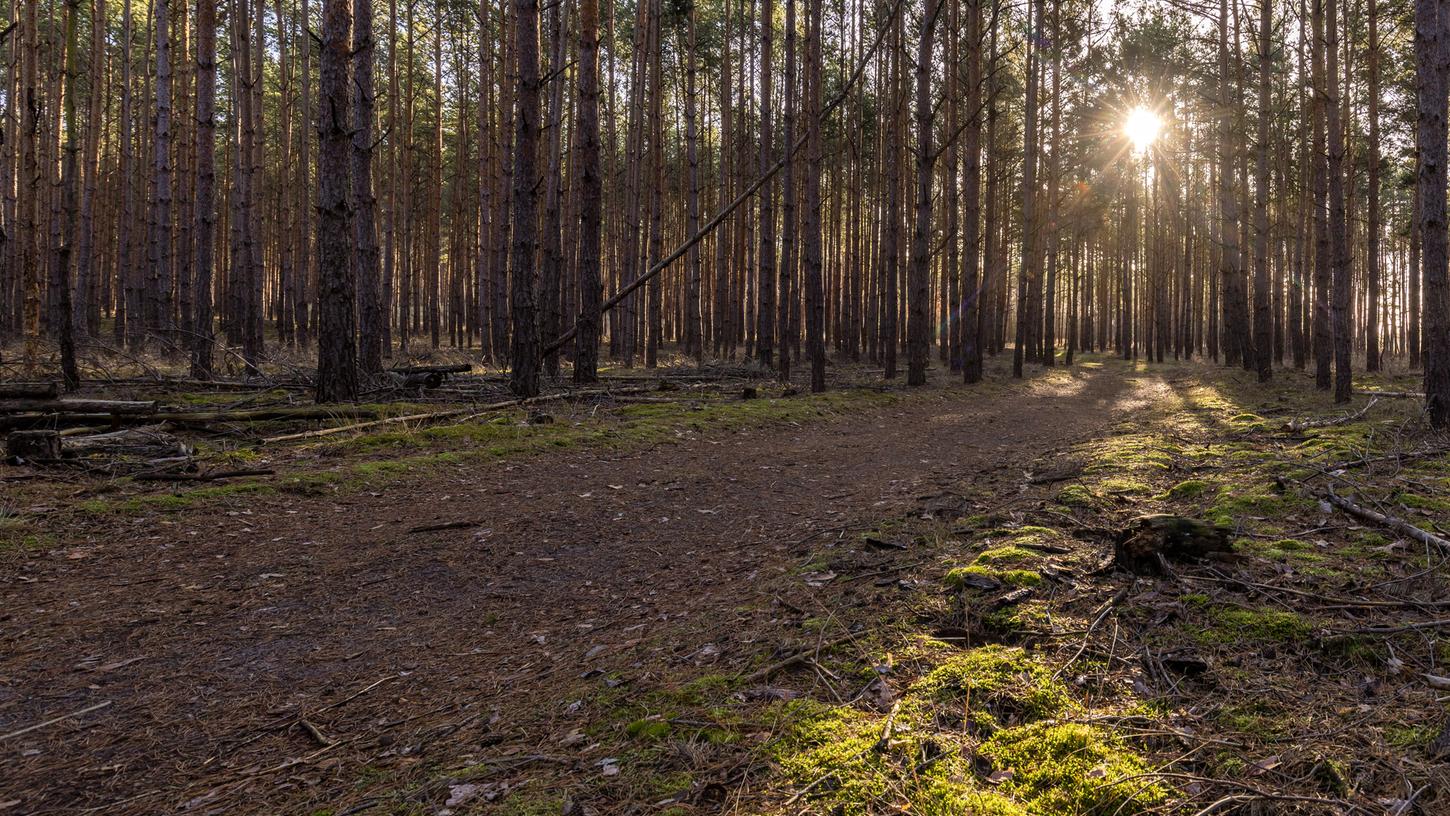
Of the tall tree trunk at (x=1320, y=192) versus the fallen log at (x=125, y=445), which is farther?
the tall tree trunk at (x=1320, y=192)

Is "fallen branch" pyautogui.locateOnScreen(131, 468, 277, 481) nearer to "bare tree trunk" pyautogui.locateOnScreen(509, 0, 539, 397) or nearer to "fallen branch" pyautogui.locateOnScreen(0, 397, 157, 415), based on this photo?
"fallen branch" pyautogui.locateOnScreen(0, 397, 157, 415)

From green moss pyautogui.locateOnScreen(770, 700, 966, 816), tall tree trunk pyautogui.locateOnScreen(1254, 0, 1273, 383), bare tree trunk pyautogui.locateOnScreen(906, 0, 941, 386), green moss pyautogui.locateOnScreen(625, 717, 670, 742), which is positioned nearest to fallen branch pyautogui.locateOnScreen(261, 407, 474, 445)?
green moss pyautogui.locateOnScreen(625, 717, 670, 742)

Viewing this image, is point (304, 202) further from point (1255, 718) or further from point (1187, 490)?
point (1255, 718)

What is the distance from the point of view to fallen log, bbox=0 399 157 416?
661cm

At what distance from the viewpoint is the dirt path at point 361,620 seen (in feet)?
8.31

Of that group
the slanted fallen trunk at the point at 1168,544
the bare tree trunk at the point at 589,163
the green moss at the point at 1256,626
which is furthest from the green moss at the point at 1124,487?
the bare tree trunk at the point at 589,163

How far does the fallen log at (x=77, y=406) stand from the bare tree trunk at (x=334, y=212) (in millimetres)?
2206

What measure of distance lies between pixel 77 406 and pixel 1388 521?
9.93 meters

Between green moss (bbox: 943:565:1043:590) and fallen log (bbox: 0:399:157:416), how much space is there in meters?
7.57

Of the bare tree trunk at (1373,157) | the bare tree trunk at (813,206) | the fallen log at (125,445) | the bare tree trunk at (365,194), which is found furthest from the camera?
the bare tree trunk at (1373,157)

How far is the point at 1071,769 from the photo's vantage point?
6.63 ft

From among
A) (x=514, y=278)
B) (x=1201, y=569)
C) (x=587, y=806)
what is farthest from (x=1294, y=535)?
(x=514, y=278)

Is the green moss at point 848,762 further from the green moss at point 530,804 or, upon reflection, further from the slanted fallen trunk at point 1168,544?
the slanted fallen trunk at point 1168,544

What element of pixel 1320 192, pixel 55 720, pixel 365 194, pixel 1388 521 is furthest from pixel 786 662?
pixel 1320 192
